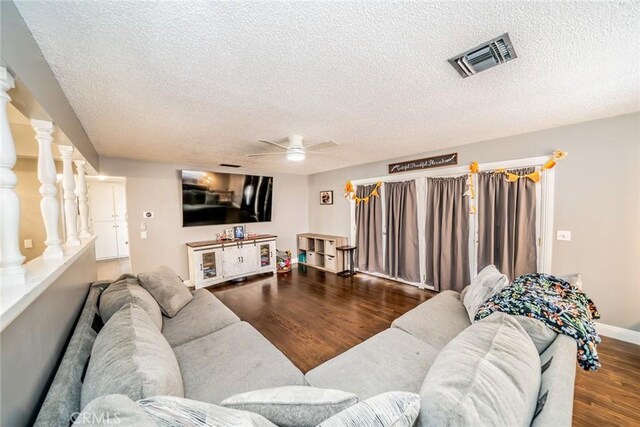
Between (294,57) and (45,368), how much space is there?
6.37 ft

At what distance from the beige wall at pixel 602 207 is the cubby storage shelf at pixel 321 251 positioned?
3.32m

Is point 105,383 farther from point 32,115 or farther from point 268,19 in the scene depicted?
point 268,19

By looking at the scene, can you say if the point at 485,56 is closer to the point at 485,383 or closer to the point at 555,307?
the point at 555,307

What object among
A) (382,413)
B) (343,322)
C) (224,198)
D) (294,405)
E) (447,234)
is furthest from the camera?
(224,198)

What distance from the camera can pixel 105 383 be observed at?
0.88 metres

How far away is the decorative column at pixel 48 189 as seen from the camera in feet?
3.96

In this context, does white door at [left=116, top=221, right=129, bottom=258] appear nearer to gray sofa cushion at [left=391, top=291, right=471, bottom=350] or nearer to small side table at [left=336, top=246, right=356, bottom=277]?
small side table at [left=336, top=246, right=356, bottom=277]

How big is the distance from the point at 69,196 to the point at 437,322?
9.76 ft

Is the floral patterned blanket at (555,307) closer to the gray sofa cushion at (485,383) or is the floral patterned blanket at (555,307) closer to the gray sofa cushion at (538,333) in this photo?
the gray sofa cushion at (538,333)

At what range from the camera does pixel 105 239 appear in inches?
250

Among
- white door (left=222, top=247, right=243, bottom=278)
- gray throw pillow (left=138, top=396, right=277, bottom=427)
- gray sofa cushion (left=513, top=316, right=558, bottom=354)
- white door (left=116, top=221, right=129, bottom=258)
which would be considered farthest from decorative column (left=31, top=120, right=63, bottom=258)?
white door (left=116, top=221, right=129, bottom=258)

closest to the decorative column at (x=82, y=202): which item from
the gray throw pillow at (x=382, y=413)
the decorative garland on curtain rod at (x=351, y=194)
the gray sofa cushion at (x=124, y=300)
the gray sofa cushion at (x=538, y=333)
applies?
the gray sofa cushion at (x=124, y=300)

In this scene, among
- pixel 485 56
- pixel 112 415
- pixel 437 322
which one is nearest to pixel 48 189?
pixel 112 415

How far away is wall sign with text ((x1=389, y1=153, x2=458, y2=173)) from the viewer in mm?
3637
